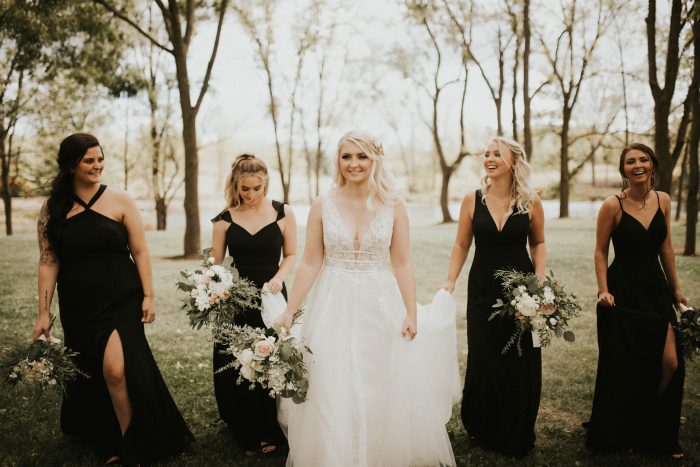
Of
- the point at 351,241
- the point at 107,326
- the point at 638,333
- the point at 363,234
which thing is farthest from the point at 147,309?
the point at 638,333

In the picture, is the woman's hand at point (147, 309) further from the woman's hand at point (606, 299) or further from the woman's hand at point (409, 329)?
the woman's hand at point (606, 299)

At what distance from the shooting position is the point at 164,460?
432 cm

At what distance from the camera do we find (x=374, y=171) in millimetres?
3953

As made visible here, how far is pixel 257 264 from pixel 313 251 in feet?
3.01

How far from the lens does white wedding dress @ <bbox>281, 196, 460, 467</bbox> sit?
3666 millimetres

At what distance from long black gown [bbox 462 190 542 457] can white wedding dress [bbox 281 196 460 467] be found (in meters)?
0.70

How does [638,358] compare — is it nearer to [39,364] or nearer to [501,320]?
[501,320]

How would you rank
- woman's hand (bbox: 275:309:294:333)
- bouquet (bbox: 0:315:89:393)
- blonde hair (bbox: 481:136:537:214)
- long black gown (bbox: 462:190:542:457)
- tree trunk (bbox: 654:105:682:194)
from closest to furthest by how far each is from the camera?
bouquet (bbox: 0:315:89:393)
woman's hand (bbox: 275:309:294:333)
long black gown (bbox: 462:190:542:457)
blonde hair (bbox: 481:136:537:214)
tree trunk (bbox: 654:105:682:194)

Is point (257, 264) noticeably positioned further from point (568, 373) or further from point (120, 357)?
point (568, 373)

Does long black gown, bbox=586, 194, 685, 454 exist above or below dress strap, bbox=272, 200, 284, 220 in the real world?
below

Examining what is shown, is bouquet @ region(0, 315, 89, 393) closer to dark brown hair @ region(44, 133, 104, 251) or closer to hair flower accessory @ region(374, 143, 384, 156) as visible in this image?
dark brown hair @ region(44, 133, 104, 251)

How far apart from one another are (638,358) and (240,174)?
3.98m

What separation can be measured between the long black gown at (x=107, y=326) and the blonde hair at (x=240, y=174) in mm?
1022

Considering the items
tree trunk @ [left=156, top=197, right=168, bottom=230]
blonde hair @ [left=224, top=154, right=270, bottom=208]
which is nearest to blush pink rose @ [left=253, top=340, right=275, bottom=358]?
blonde hair @ [left=224, top=154, right=270, bottom=208]
